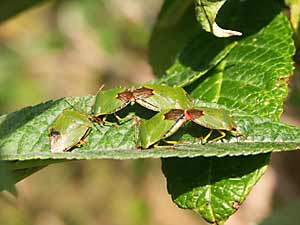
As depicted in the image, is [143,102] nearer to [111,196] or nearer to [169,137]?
[169,137]

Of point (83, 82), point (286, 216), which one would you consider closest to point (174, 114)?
point (286, 216)

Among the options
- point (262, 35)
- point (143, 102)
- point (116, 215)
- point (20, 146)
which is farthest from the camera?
point (116, 215)

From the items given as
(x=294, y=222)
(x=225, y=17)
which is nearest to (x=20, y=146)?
(x=225, y=17)

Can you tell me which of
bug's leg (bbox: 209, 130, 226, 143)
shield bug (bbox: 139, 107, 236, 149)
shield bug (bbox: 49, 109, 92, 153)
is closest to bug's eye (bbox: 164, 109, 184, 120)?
shield bug (bbox: 139, 107, 236, 149)

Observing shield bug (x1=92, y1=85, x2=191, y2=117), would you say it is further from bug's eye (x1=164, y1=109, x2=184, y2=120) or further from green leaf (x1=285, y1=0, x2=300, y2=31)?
green leaf (x1=285, y1=0, x2=300, y2=31)

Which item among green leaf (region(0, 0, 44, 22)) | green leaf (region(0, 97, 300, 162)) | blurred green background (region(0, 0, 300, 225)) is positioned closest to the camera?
green leaf (region(0, 97, 300, 162))

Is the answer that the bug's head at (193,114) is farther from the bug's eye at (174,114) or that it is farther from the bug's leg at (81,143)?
the bug's leg at (81,143)

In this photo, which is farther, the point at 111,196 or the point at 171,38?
the point at 111,196

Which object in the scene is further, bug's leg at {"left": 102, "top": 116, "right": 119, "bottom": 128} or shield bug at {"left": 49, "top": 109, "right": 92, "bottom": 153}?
bug's leg at {"left": 102, "top": 116, "right": 119, "bottom": 128}
